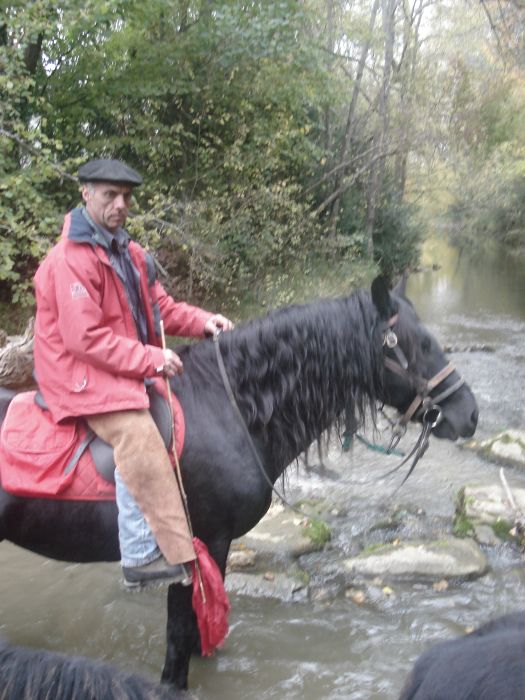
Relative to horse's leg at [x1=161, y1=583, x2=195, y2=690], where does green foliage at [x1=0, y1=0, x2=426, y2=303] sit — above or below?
above

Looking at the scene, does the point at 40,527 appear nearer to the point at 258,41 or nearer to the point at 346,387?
the point at 346,387

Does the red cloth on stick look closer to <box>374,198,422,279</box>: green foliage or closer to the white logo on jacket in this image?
the white logo on jacket

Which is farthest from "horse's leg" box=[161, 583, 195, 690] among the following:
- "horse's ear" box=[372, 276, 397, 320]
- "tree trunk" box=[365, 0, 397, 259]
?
"tree trunk" box=[365, 0, 397, 259]

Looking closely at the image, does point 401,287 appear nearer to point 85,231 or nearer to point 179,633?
point 85,231

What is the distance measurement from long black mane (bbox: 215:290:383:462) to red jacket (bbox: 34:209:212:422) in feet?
1.93

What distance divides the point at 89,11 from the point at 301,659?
28.6 ft

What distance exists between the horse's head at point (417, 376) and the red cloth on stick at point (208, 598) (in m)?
1.37

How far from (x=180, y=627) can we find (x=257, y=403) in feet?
4.33

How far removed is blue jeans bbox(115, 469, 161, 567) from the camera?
3080 mm

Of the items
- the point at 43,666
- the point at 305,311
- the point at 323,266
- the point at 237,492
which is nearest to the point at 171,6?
the point at 323,266

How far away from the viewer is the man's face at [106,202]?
3.20 m

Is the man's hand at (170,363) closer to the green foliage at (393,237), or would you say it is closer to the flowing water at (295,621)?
the flowing water at (295,621)

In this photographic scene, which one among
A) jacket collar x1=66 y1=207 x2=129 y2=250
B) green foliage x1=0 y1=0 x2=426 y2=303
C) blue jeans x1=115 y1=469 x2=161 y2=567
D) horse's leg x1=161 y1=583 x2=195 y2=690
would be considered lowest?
horse's leg x1=161 y1=583 x2=195 y2=690

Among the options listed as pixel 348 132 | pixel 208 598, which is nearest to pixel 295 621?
pixel 208 598
